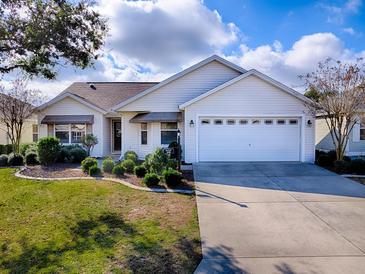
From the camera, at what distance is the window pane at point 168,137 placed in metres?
16.5

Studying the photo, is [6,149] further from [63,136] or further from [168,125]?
[168,125]

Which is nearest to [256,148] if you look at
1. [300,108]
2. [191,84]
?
[300,108]

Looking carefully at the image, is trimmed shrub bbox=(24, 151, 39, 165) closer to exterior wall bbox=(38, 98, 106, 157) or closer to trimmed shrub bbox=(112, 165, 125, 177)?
exterior wall bbox=(38, 98, 106, 157)

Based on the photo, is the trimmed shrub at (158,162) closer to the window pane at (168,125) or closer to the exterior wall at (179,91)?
the window pane at (168,125)

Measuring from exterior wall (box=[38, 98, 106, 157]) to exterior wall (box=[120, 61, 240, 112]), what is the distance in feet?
10.0

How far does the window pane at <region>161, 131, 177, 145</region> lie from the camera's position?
16547mm

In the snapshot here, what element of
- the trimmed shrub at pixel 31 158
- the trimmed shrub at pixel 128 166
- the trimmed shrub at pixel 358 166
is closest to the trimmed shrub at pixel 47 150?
the trimmed shrub at pixel 31 158

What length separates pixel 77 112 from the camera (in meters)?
19.1

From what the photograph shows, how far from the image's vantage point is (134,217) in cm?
718

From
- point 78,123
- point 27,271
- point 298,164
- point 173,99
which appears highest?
point 173,99

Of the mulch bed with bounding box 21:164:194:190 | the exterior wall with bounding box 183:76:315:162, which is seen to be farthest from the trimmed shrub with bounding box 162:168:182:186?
the exterior wall with bounding box 183:76:315:162

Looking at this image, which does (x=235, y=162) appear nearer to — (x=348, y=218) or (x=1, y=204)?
(x=348, y=218)

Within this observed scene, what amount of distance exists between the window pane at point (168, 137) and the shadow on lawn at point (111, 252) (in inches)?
387

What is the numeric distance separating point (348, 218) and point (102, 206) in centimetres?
667
